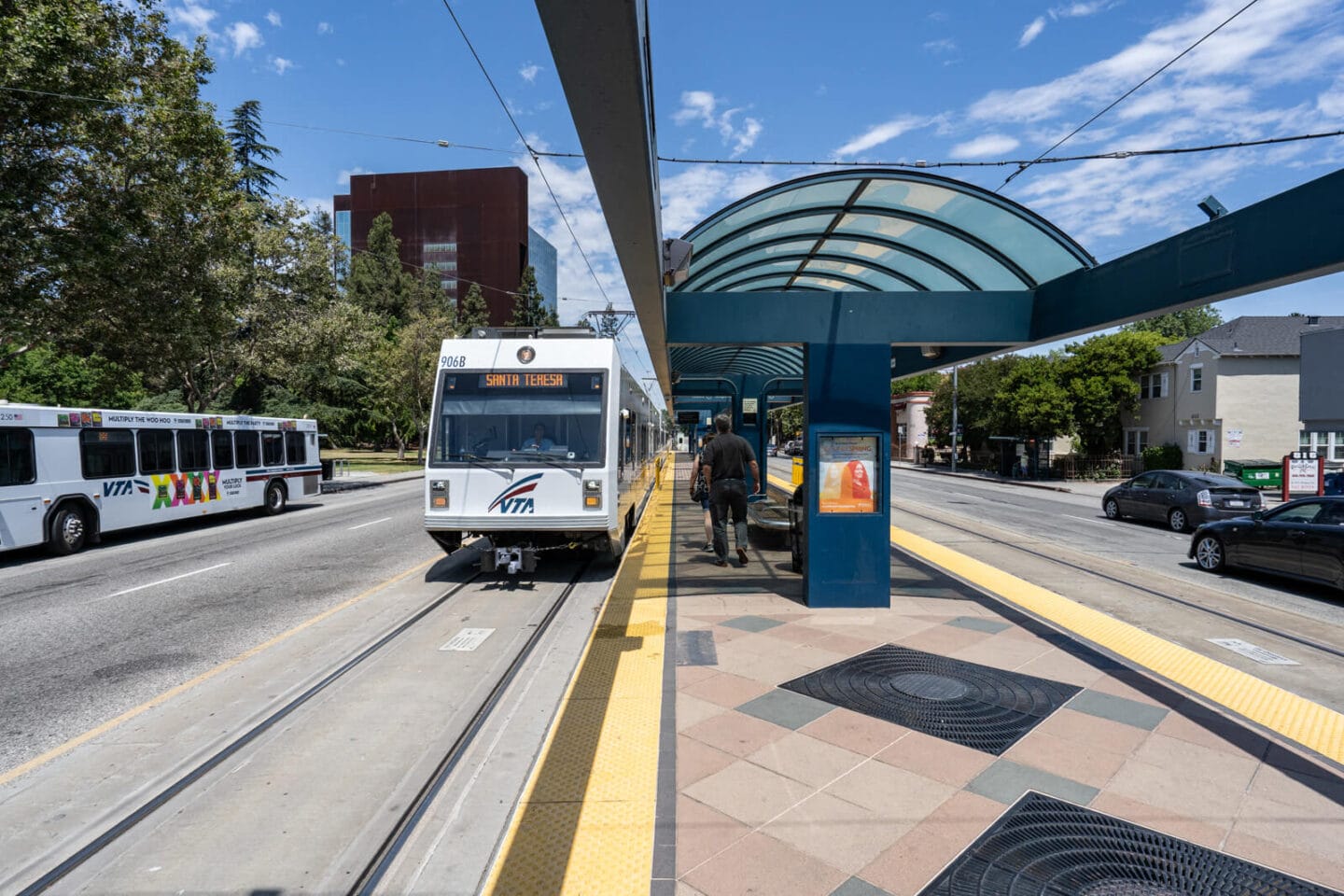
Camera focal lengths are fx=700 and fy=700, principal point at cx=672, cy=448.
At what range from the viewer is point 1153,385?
3469 centimetres

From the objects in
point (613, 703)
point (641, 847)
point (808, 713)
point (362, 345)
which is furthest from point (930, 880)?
point (362, 345)

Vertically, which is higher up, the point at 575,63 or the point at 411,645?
the point at 575,63

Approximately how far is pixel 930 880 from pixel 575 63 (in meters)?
3.62

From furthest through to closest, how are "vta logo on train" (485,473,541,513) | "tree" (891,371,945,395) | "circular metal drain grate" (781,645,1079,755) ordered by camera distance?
"tree" (891,371,945,395), "vta logo on train" (485,473,541,513), "circular metal drain grate" (781,645,1079,755)

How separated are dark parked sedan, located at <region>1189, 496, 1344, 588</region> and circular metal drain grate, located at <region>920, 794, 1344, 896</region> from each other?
7876mm

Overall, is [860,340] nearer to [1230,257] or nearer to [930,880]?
[1230,257]

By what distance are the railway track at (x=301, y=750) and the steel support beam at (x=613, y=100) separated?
11.0 feet

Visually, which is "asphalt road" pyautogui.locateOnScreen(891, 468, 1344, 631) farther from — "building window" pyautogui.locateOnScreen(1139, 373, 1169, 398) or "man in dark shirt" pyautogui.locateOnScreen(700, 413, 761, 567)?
"building window" pyautogui.locateOnScreen(1139, 373, 1169, 398)

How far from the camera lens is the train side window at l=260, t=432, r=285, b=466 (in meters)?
17.4

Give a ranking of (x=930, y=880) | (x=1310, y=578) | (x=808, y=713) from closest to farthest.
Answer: (x=930, y=880) < (x=808, y=713) < (x=1310, y=578)

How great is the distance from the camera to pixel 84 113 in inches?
538

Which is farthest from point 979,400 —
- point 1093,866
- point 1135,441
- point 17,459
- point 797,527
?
point 1093,866

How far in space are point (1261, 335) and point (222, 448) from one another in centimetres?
Result: 4050

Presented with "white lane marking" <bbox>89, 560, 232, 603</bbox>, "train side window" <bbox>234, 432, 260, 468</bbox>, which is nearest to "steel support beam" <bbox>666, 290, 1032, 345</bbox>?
"white lane marking" <bbox>89, 560, 232, 603</bbox>
